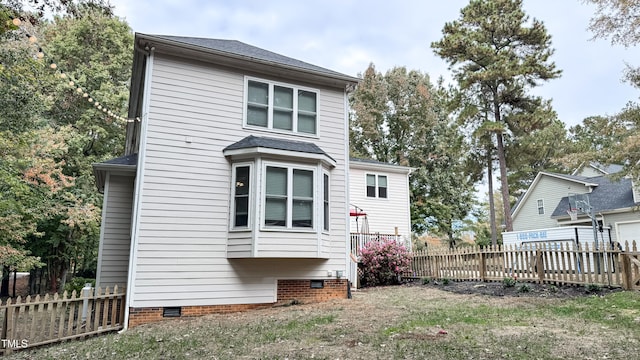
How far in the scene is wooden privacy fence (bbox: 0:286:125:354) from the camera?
6316mm

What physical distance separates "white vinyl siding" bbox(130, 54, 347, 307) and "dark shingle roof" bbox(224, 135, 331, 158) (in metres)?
0.28

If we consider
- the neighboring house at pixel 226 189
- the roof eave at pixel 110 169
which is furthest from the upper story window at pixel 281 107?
the roof eave at pixel 110 169

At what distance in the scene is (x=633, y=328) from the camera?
582 centimetres

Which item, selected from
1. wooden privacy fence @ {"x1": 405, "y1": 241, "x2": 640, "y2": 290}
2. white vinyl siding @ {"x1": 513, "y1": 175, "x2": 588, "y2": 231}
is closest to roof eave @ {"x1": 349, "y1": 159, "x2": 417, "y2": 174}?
wooden privacy fence @ {"x1": 405, "y1": 241, "x2": 640, "y2": 290}

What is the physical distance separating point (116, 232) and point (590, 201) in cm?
2265

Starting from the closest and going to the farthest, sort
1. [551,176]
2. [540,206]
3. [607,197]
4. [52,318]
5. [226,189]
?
[52,318] → [226,189] → [607,197] → [551,176] → [540,206]

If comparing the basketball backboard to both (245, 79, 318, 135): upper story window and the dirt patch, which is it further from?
(245, 79, 318, 135): upper story window

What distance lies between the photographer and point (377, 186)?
20141mm

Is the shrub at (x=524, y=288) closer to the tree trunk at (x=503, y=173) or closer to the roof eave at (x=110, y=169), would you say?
the roof eave at (x=110, y=169)

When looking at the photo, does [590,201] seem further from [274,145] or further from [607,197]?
[274,145]

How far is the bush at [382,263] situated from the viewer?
44.3ft

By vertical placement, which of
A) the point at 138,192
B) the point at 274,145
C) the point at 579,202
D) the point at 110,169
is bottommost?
the point at 138,192

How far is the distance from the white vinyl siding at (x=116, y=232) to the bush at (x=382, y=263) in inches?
290

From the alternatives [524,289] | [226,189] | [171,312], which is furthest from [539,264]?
[171,312]
